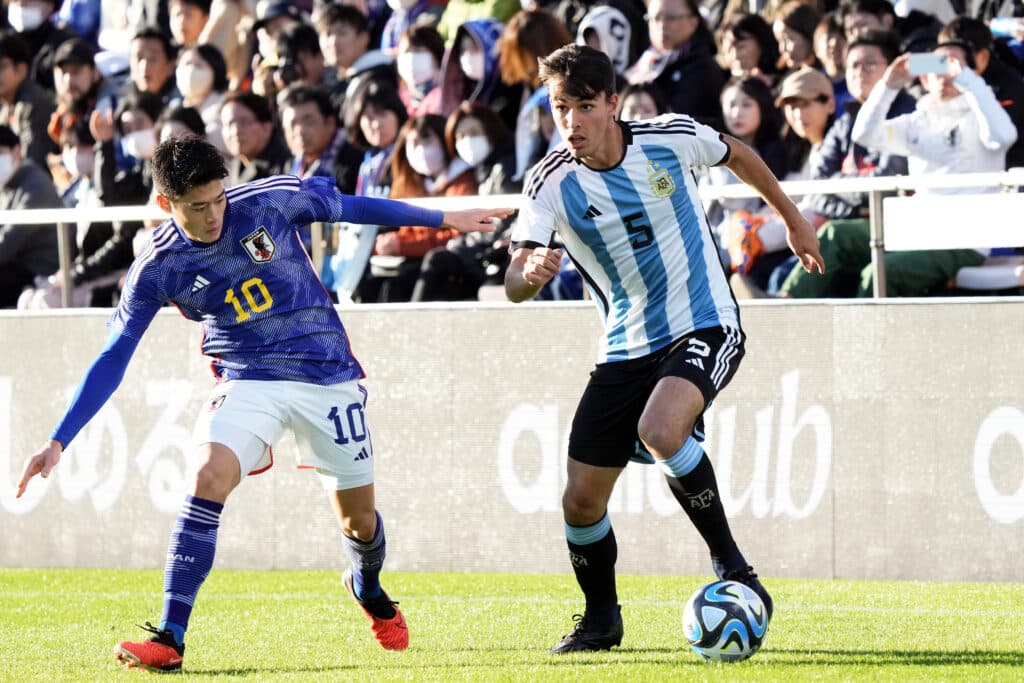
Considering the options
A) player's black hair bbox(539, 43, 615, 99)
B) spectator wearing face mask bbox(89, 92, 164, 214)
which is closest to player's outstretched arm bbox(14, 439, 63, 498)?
player's black hair bbox(539, 43, 615, 99)

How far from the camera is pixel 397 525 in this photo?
10578mm

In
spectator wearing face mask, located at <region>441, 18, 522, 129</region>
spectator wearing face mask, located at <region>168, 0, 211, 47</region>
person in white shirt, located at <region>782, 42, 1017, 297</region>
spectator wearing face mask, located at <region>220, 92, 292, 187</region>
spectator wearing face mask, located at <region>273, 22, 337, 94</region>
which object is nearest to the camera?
person in white shirt, located at <region>782, 42, 1017, 297</region>

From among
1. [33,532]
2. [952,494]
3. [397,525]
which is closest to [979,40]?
[952,494]

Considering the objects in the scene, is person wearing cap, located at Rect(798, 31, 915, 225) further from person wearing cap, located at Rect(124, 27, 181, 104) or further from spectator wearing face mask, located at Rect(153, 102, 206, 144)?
person wearing cap, located at Rect(124, 27, 181, 104)

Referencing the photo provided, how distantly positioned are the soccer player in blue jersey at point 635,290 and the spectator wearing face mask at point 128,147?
6.66 meters

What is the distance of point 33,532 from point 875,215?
5.73 m

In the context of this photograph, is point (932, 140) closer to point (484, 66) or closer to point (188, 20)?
point (484, 66)

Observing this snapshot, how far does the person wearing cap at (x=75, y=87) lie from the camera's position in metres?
14.7

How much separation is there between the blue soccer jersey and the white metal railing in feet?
6.90

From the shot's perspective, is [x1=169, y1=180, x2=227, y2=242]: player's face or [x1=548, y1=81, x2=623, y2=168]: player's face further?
[x1=169, y1=180, x2=227, y2=242]: player's face

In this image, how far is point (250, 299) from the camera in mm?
7008

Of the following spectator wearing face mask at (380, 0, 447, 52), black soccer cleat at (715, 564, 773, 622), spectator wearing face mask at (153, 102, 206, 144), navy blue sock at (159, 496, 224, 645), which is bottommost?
black soccer cleat at (715, 564, 773, 622)

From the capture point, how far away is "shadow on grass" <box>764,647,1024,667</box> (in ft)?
20.8

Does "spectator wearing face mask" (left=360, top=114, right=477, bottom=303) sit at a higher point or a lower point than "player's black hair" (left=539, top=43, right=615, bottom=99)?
lower
